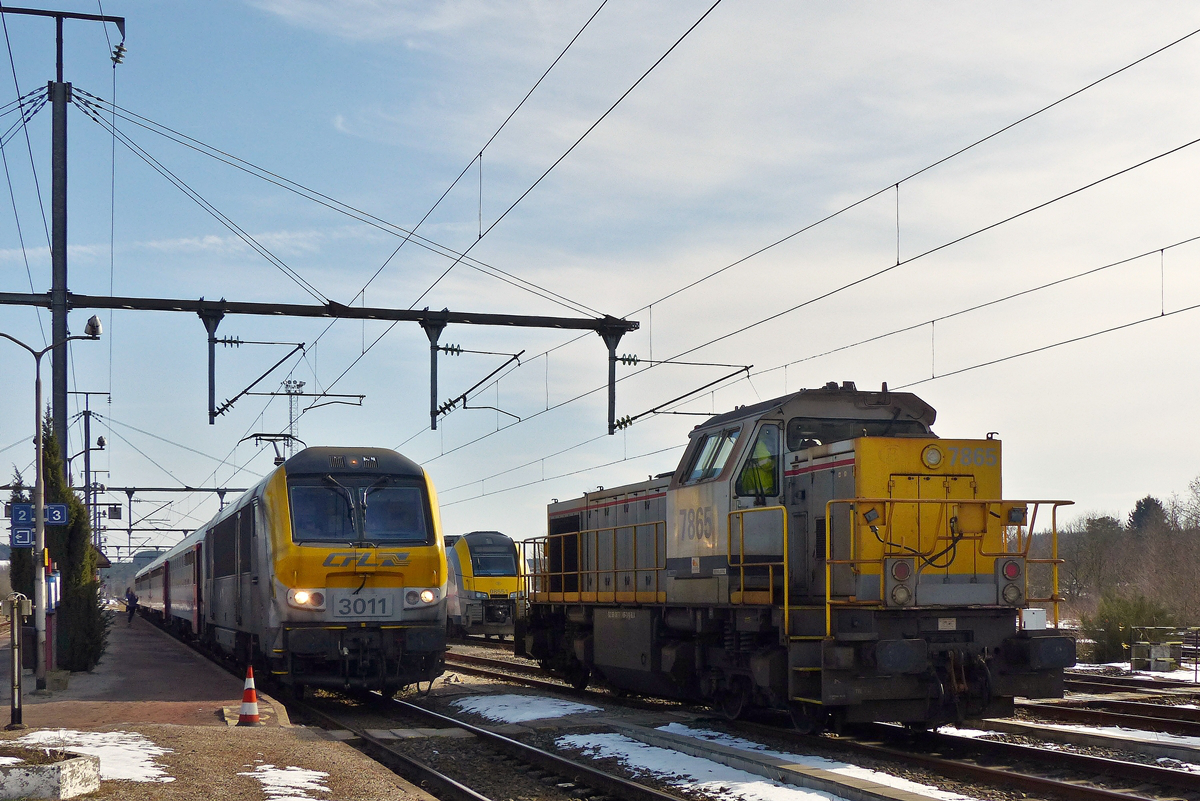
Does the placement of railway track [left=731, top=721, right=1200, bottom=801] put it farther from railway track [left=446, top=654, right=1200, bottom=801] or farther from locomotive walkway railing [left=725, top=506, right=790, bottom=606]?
locomotive walkway railing [left=725, top=506, right=790, bottom=606]

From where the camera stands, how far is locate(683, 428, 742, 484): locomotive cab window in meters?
13.5

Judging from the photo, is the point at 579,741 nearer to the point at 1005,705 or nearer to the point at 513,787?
the point at 513,787

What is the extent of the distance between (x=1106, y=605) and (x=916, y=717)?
16.8 metres

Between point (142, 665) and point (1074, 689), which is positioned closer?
point (1074, 689)

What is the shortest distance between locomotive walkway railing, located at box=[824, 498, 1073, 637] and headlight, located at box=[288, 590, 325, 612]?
7334 millimetres

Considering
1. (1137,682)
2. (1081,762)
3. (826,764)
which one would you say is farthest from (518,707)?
(1137,682)

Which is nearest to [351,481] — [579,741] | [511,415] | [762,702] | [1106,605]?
[579,741]

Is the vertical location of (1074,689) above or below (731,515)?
below

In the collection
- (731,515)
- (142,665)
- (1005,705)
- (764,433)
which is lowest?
(142,665)

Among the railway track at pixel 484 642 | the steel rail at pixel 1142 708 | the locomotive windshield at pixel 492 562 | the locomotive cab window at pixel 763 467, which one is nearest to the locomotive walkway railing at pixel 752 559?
the locomotive cab window at pixel 763 467

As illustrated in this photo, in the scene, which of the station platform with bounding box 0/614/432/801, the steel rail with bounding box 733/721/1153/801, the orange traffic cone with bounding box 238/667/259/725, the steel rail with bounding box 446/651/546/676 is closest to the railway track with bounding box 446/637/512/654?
the steel rail with bounding box 446/651/546/676

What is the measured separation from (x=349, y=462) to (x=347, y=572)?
1.67 meters

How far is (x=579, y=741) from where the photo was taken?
12.6 meters

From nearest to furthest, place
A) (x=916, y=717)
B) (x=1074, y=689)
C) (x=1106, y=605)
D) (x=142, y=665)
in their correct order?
(x=916, y=717) < (x=1074, y=689) < (x=142, y=665) < (x=1106, y=605)
